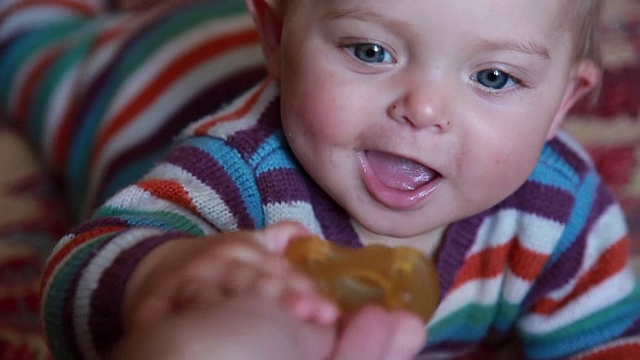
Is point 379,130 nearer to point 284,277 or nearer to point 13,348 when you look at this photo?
point 284,277

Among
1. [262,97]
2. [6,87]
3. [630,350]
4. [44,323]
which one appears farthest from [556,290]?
[6,87]

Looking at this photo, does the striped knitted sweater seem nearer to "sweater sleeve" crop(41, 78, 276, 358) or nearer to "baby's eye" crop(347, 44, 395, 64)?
"sweater sleeve" crop(41, 78, 276, 358)

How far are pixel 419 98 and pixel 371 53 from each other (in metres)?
0.05

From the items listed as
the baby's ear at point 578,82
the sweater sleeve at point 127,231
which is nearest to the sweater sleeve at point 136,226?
the sweater sleeve at point 127,231

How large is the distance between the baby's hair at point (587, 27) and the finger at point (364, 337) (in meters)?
0.34

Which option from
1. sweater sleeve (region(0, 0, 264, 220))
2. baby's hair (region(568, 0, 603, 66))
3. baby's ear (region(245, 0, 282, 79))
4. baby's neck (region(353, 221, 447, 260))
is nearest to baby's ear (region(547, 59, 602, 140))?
baby's hair (region(568, 0, 603, 66))

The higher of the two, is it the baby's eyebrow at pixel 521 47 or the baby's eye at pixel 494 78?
the baby's eyebrow at pixel 521 47

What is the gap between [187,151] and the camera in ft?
2.37

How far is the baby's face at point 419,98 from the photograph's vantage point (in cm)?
62

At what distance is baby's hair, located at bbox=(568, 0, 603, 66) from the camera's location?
2.23ft

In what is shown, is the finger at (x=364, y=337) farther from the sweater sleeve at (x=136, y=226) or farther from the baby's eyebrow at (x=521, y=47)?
the baby's eyebrow at (x=521, y=47)

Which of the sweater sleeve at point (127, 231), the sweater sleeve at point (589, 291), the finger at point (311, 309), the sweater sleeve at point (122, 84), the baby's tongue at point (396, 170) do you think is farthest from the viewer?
the sweater sleeve at point (122, 84)

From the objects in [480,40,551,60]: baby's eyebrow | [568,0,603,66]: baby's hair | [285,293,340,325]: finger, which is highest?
[285,293,340,325]: finger

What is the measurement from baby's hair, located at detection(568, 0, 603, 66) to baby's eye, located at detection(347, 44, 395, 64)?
0.14 m
